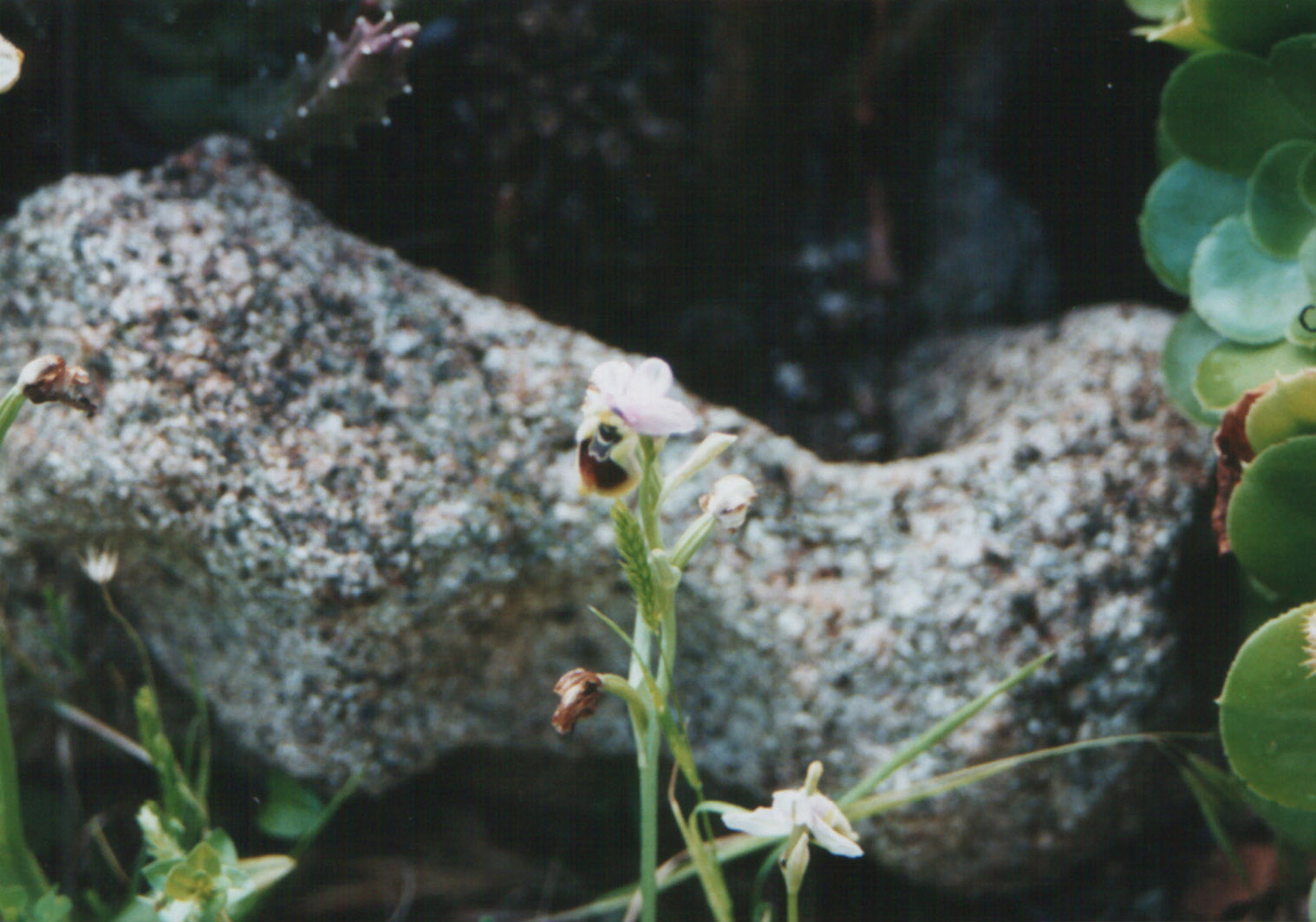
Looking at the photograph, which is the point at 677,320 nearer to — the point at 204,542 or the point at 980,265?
the point at 980,265

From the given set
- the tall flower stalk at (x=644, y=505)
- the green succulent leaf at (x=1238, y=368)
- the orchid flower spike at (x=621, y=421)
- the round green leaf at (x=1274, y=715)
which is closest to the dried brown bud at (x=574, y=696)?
the tall flower stalk at (x=644, y=505)

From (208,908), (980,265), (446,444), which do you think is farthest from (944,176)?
(208,908)

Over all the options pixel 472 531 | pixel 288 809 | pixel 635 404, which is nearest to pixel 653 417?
pixel 635 404

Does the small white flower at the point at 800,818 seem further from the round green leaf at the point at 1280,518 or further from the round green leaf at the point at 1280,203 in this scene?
the round green leaf at the point at 1280,203

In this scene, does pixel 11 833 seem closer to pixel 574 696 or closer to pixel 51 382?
pixel 51 382

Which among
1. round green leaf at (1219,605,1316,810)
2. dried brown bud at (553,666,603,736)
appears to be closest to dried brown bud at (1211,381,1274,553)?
round green leaf at (1219,605,1316,810)
